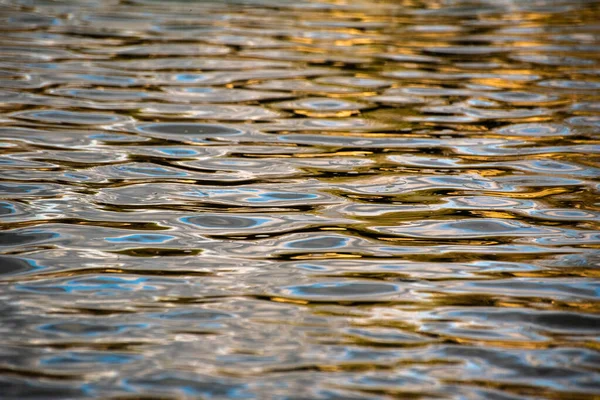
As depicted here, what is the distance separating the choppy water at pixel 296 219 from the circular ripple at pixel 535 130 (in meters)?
0.02

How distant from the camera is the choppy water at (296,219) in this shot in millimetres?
2279

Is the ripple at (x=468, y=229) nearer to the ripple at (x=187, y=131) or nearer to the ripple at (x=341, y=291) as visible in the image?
the ripple at (x=341, y=291)

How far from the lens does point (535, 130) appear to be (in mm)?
4629

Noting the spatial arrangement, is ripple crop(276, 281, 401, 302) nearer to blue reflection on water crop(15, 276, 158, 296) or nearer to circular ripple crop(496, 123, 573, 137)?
blue reflection on water crop(15, 276, 158, 296)

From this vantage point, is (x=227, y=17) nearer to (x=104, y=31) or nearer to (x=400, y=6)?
(x=104, y=31)

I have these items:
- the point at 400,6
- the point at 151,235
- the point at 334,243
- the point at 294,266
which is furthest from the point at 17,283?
the point at 400,6

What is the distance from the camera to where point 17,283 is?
9.00 feet

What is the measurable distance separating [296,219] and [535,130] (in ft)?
5.93

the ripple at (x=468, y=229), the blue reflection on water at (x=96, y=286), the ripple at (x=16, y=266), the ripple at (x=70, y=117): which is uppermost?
the ripple at (x=70, y=117)

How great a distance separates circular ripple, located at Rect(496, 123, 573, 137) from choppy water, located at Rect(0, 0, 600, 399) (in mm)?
19

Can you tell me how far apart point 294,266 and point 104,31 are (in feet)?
14.6

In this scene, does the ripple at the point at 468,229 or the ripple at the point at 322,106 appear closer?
the ripple at the point at 468,229

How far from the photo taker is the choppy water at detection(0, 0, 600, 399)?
2.28 m

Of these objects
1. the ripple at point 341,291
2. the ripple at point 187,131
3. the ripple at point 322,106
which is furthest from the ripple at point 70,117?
the ripple at point 341,291
